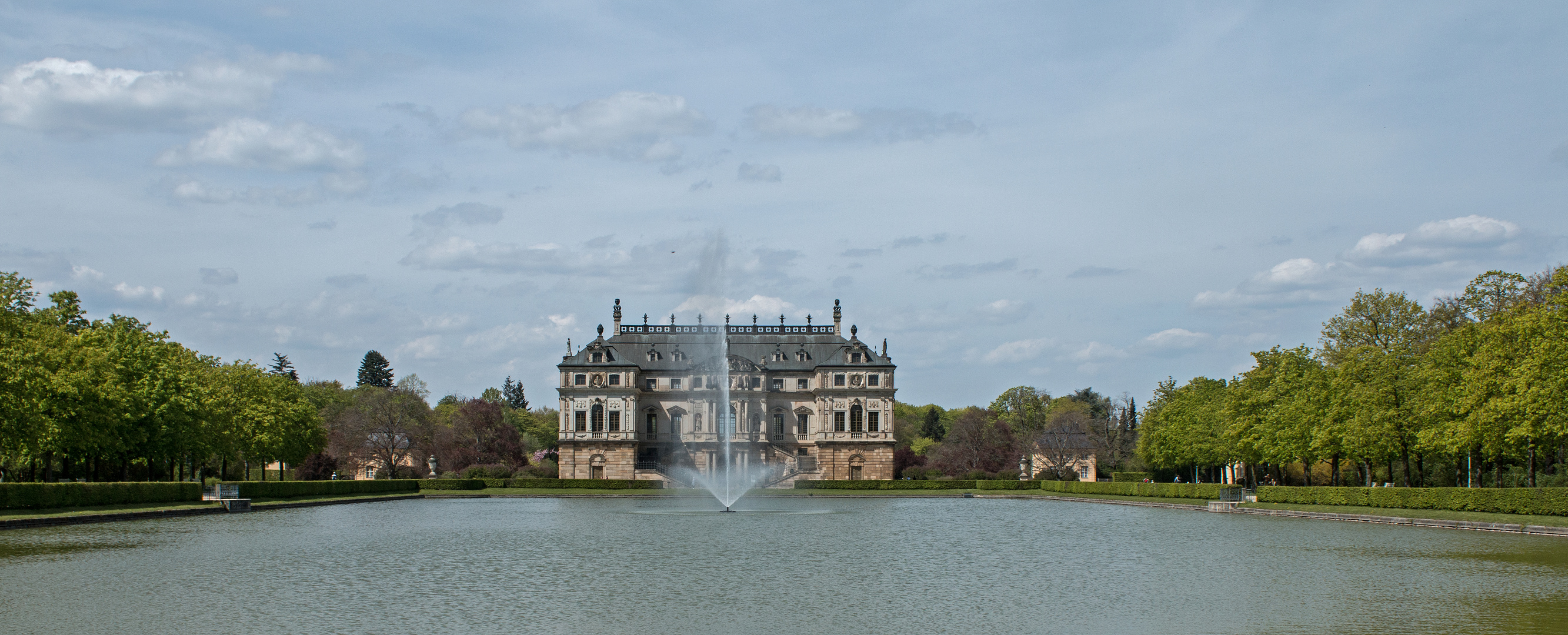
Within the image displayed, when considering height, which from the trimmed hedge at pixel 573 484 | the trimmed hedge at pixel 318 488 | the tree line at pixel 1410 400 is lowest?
the trimmed hedge at pixel 573 484

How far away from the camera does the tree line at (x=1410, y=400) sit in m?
40.6

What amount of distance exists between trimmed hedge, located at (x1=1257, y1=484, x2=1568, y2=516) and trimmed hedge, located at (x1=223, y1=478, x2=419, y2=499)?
45.4m

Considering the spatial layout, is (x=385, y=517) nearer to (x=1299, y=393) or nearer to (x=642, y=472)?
(x=1299, y=393)

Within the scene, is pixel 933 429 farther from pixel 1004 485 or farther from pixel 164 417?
pixel 164 417

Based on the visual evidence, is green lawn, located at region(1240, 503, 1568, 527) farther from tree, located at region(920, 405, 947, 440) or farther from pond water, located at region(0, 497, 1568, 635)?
tree, located at region(920, 405, 947, 440)

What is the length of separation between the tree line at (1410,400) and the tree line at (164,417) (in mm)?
49655

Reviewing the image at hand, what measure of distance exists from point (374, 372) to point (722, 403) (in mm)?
49860

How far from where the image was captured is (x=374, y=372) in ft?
425

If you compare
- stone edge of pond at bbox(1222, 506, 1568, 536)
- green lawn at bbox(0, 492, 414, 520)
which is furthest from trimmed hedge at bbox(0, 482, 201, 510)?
stone edge of pond at bbox(1222, 506, 1568, 536)

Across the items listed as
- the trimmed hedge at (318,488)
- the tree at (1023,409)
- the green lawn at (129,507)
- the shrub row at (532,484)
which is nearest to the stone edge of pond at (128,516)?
the green lawn at (129,507)

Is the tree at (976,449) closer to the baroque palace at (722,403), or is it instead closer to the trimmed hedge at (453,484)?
the baroque palace at (722,403)

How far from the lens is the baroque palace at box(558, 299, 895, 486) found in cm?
9706

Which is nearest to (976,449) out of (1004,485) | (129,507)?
(1004,485)

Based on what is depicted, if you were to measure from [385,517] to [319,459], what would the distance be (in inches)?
1947
